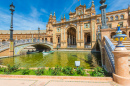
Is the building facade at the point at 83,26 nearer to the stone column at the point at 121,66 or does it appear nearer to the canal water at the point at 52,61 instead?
the canal water at the point at 52,61

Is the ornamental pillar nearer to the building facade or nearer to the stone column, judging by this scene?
the stone column

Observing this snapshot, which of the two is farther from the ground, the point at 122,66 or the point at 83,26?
the point at 83,26

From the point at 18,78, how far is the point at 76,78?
3544 millimetres

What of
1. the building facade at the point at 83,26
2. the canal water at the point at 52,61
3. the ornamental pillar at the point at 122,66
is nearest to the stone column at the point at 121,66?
the ornamental pillar at the point at 122,66

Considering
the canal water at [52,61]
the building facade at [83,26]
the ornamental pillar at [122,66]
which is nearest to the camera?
the ornamental pillar at [122,66]

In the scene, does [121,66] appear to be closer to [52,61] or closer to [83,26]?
[52,61]

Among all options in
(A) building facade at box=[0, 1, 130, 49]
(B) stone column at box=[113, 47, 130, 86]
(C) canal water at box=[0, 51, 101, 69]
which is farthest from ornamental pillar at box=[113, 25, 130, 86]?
(A) building facade at box=[0, 1, 130, 49]

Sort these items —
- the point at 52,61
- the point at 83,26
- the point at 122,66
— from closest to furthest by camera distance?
1. the point at 122,66
2. the point at 52,61
3. the point at 83,26

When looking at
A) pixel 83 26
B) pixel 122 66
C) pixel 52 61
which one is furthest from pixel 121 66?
pixel 83 26

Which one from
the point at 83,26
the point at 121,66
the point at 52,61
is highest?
the point at 83,26

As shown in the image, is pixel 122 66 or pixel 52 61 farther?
pixel 52 61

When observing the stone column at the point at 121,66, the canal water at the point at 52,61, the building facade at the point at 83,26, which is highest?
the building facade at the point at 83,26

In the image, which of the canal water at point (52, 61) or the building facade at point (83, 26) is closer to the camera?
the canal water at point (52, 61)

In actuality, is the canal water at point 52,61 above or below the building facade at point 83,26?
below
